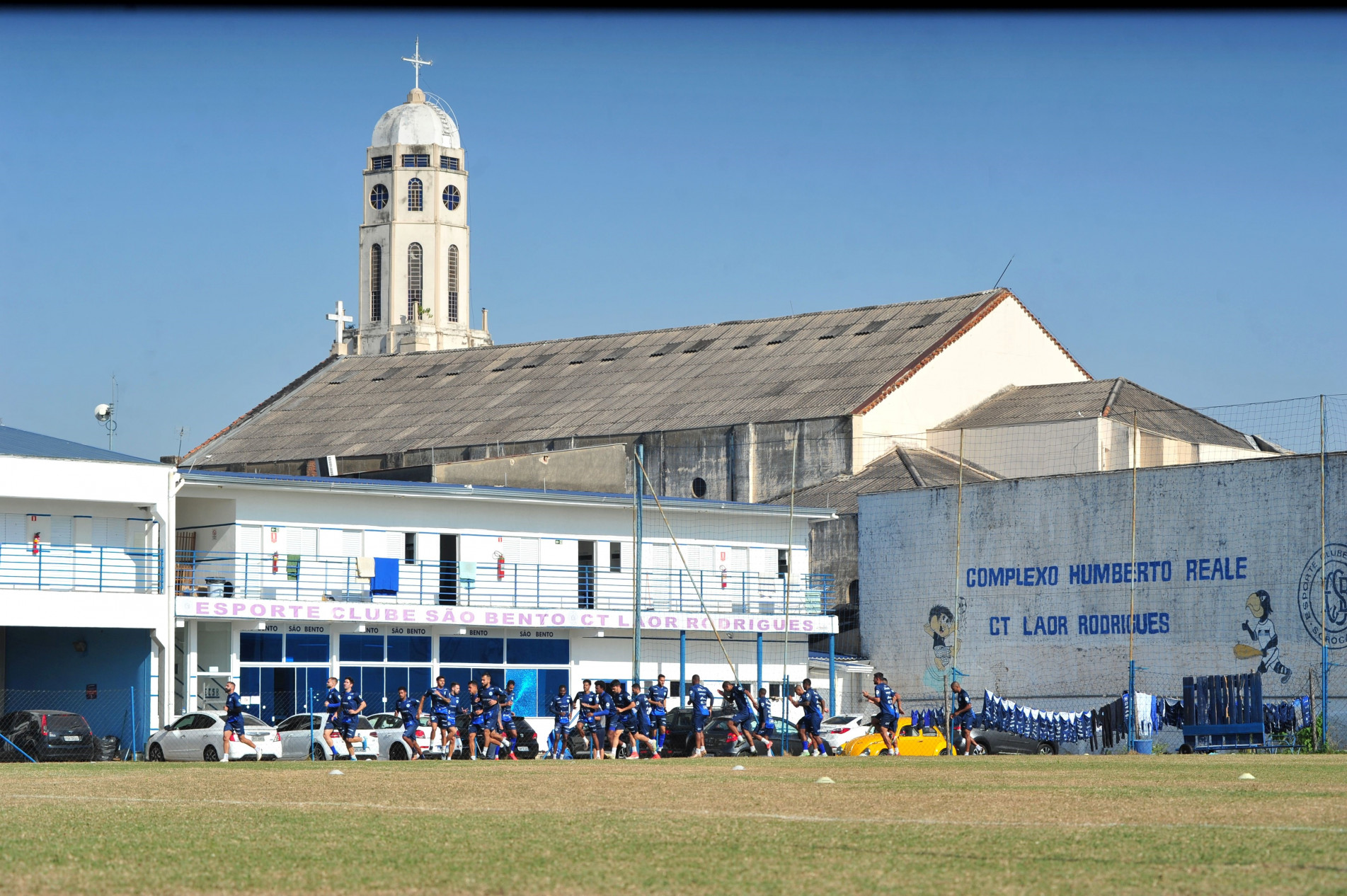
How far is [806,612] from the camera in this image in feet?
154

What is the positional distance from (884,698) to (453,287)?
64.5 metres

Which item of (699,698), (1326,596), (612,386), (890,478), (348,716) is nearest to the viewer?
(348,716)

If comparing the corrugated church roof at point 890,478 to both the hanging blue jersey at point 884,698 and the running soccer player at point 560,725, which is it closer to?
the running soccer player at point 560,725

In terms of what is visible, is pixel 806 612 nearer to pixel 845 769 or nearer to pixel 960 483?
pixel 960 483

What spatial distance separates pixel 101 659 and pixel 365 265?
57475mm

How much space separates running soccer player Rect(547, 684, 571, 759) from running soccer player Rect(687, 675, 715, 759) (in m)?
2.36

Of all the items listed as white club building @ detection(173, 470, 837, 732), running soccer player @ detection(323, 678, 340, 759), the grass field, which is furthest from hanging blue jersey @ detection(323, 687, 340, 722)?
the grass field

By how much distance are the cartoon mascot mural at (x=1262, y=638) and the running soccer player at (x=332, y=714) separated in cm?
1959

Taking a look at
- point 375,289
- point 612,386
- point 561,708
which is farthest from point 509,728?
point 375,289

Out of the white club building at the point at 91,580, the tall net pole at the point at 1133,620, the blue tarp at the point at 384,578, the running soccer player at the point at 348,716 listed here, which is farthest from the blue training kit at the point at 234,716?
the tall net pole at the point at 1133,620

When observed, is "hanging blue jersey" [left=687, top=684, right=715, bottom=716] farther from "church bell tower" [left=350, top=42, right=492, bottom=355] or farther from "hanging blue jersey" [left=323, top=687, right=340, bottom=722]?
"church bell tower" [left=350, top=42, right=492, bottom=355]

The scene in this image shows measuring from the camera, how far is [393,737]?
34000 mm

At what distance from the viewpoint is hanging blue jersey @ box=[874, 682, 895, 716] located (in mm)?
32156

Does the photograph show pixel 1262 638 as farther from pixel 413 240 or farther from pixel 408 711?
pixel 413 240
